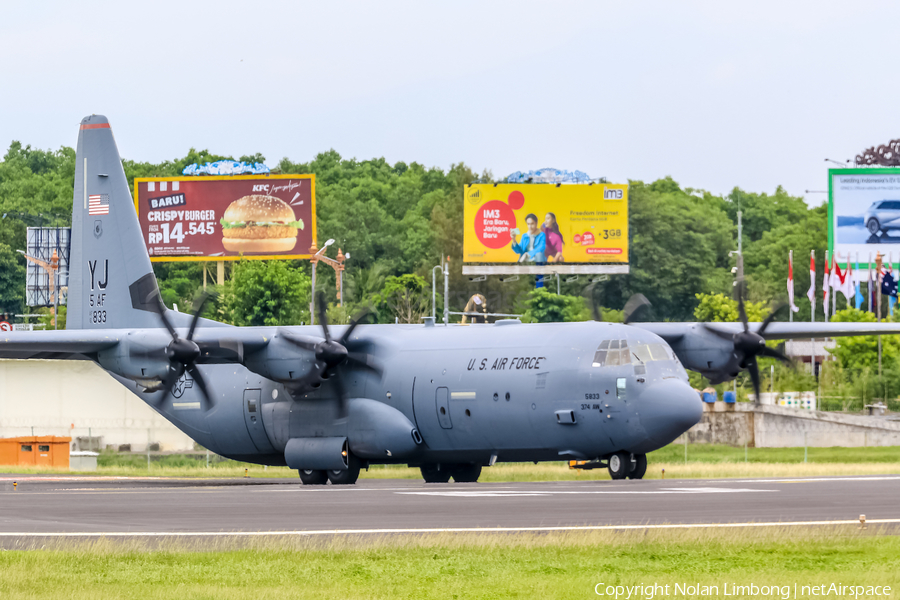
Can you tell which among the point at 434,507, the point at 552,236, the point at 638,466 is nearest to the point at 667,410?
the point at 638,466

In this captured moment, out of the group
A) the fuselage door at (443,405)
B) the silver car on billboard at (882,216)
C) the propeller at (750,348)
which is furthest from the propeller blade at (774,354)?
the silver car on billboard at (882,216)

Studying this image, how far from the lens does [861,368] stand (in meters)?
72.5

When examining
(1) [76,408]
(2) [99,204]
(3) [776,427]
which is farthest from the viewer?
(3) [776,427]

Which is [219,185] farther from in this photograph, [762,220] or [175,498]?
[762,220]

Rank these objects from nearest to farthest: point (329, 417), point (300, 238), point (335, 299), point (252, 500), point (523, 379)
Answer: point (252, 500), point (523, 379), point (329, 417), point (300, 238), point (335, 299)

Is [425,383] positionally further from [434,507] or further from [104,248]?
[104,248]

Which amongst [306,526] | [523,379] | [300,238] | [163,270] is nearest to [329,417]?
[523,379]

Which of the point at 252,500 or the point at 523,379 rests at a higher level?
the point at 523,379

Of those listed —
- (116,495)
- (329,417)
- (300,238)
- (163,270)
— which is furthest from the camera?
(163,270)

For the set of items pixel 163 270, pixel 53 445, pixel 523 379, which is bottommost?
pixel 53 445

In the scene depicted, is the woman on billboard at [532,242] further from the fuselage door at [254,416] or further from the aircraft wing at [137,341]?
the aircraft wing at [137,341]

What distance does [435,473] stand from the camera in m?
33.9

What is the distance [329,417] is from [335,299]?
81.0 m

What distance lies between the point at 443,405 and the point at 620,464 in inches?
179
